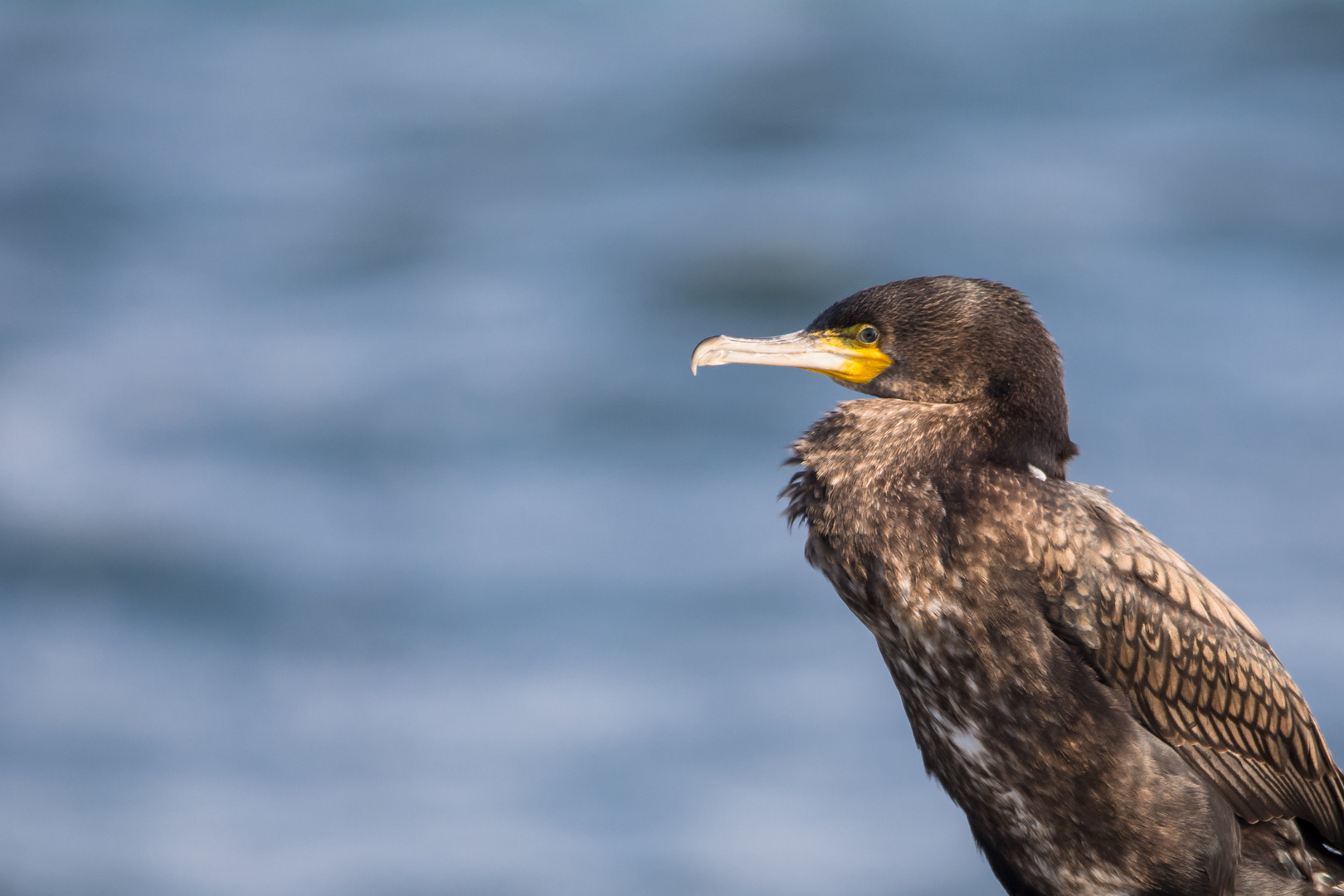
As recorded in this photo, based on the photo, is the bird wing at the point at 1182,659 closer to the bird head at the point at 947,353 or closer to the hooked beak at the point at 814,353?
the bird head at the point at 947,353

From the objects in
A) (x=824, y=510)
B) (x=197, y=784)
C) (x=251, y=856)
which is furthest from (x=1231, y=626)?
(x=197, y=784)

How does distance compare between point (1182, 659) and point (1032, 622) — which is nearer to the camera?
point (1032, 622)

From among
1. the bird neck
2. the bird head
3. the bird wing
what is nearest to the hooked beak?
the bird head

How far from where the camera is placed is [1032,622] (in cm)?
451

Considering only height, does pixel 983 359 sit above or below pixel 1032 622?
above

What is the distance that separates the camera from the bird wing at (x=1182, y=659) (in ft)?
14.9

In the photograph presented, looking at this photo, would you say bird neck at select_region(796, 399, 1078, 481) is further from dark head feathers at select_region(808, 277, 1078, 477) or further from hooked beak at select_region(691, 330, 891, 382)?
hooked beak at select_region(691, 330, 891, 382)

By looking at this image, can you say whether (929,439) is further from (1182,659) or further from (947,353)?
(1182,659)

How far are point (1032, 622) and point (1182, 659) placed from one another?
52 cm

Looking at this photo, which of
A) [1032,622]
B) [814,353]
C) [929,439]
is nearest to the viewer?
[1032,622]

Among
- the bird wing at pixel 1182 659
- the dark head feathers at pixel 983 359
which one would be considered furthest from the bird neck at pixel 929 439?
the bird wing at pixel 1182 659

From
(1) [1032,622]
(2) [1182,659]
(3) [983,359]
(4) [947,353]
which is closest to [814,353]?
(4) [947,353]

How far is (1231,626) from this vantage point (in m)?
4.81

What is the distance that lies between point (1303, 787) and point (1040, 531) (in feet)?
3.93
